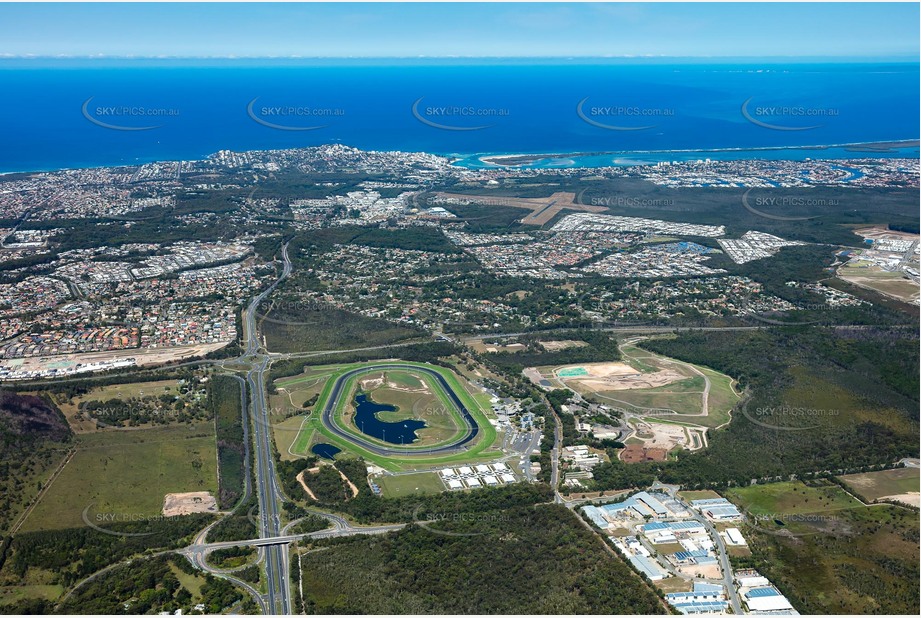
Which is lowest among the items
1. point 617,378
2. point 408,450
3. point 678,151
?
point 408,450

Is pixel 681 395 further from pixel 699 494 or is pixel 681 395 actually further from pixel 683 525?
pixel 683 525

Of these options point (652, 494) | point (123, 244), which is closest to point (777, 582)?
point (652, 494)

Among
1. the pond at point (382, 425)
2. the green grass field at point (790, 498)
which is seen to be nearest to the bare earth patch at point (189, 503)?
the pond at point (382, 425)

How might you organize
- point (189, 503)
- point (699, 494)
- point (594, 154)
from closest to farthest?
1. point (189, 503)
2. point (699, 494)
3. point (594, 154)

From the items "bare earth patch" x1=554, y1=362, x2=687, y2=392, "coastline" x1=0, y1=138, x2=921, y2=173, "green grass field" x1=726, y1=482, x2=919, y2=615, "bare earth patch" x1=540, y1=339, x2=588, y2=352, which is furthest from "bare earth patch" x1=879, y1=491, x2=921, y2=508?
"coastline" x1=0, y1=138, x2=921, y2=173

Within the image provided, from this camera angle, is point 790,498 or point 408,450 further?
point 408,450

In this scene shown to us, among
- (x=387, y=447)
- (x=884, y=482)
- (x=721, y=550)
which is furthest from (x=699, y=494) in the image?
(x=387, y=447)

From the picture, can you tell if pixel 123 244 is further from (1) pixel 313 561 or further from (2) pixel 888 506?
(2) pixel 888 506
